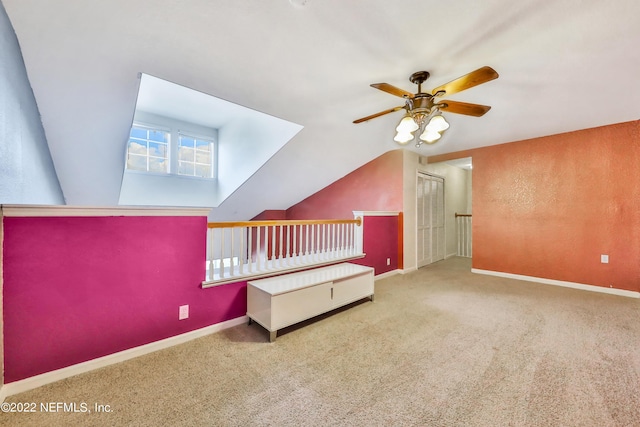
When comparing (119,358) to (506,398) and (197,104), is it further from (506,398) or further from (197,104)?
(197,104)

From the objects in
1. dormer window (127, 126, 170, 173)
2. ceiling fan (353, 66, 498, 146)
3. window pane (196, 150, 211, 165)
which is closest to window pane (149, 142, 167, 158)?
dormer window (127, 126, 170, 173)

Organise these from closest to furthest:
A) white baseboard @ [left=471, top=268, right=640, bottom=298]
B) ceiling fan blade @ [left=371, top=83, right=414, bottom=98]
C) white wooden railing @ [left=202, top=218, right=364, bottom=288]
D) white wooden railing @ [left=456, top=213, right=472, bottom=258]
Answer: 1. ceiling fan blade @ [left=371, top=83, right=414, bottom=98]
2. white wooden railing @ [left=202, top=218, right=364, bottom=288]
3. white baseboard @ [left=471, top=268, right=640, bottom=298]
4. white wooden railing @ [left=456, top=213, right=472, bottom=258]

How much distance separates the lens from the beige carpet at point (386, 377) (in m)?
1.38

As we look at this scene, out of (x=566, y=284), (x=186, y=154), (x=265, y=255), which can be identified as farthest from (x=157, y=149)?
(x=566, y=284)

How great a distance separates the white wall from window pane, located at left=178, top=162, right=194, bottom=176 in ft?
7.76

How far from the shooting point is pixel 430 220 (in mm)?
5262

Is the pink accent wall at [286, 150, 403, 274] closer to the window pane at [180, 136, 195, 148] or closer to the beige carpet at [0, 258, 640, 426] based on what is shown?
the beige carpet at [0, 258, 640, 426]

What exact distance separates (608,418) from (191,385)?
2432 mm

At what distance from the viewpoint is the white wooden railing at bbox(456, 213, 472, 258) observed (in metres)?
6.19

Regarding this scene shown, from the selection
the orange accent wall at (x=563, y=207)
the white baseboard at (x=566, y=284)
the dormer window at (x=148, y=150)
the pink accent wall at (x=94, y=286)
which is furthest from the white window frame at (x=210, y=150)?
the white baseboard at (x=566, y=284)

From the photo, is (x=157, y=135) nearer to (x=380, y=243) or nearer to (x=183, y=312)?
(x=183, y=312)

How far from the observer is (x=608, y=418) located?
137 centimetres

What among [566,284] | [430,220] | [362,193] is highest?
[362,193]

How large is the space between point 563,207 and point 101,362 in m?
5.70
